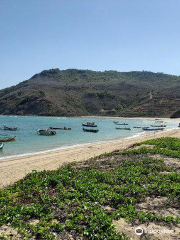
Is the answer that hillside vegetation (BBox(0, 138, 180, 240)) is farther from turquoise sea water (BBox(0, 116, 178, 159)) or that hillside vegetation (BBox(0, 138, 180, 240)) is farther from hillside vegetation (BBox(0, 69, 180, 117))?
hillside vegetation (BBox(0, 69, 180, 117))

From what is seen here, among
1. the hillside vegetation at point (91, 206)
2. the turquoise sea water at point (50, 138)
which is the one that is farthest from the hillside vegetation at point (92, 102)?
the hillside vegetation at point (91, 206)

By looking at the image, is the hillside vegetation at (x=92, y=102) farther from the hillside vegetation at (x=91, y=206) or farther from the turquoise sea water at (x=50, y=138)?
the hillside vegetation at (x=91, y=206)

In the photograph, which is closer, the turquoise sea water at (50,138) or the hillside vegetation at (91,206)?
the hillside vegetation at (91,206)

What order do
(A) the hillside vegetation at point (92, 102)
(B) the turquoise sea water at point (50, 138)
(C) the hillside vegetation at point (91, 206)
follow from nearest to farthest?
(C) the hillside vegetation at point (91, 206) < (B) the turquoise sea water at point (50, 138) < (A) the hillside vegetation at point (92, 102)

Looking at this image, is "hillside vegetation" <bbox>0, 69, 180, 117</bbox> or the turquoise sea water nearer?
the turquoise sea water

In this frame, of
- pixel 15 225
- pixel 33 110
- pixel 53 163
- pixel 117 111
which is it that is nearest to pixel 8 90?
pixel 33 110

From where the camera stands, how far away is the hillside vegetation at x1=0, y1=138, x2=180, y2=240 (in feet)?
20.9

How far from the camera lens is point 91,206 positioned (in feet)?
25.1

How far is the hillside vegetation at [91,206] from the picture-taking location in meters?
6.36

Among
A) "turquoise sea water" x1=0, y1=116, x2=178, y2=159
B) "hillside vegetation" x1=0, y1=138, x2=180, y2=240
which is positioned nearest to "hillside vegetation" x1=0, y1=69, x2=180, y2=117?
"turquoise sea water" x1=0, y1=116, x2=178, y2=159

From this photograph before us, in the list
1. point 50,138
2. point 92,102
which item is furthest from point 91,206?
point 92,102

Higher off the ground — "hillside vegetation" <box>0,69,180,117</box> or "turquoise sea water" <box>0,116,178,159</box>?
"hillside vegetation" <box>0,69,180,117</box>

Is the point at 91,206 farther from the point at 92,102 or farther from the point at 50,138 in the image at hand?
the point at 92,102

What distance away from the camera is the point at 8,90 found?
186500mm
